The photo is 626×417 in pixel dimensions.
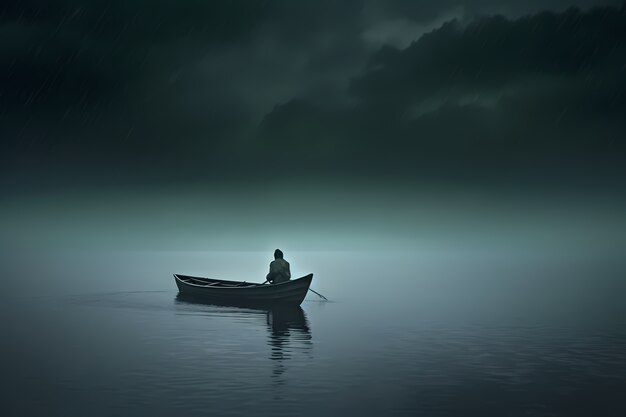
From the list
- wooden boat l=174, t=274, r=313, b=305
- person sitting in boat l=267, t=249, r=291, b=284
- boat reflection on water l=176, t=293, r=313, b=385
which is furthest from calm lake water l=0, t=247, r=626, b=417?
person sitting in boat l=267, t=249, r=291, b=284

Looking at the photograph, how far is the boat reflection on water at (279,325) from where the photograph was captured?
94.3 ft

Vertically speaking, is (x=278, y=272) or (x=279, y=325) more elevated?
(x=278, y=272)

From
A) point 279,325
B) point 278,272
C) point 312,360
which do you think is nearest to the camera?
point 312,360

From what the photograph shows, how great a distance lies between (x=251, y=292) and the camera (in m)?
48.3

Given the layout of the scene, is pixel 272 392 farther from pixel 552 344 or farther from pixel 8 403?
pixel 552 344

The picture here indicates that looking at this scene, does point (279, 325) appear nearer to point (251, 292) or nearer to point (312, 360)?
point (251, 292)

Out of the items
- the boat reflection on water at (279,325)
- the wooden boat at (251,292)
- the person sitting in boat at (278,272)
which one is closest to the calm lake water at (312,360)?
the boat reflection on water at (279,325)

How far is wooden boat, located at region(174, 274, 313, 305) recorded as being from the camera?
4666 cm

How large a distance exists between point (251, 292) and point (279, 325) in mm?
8918

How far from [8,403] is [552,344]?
82.2ft

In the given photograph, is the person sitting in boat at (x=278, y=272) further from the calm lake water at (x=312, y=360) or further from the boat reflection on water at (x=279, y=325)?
the calm lake water at (x=312, y=360)

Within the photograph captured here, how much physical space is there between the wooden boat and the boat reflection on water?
542 mm

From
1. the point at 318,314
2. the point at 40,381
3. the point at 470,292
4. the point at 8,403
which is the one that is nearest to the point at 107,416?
the point at 8,403

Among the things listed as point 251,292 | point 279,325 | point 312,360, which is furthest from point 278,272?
point 312,360
